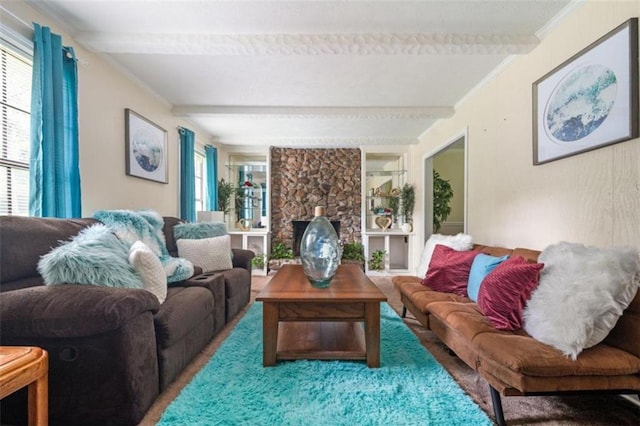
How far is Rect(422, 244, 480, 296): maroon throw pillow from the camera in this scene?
2395 mm

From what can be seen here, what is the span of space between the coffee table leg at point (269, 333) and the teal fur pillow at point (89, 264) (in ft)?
2.54

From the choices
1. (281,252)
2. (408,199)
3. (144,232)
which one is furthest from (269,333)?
(408,199)

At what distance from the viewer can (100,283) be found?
56.9 inches

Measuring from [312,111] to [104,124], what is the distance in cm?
225

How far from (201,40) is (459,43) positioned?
2.05 metres

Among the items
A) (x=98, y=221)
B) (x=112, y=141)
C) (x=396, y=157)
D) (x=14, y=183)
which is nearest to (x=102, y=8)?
(x=112, y=141)

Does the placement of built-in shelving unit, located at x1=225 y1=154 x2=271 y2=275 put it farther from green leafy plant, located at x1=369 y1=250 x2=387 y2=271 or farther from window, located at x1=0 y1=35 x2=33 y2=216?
window, located at x1=0 y1=35 x2=33 y2=216

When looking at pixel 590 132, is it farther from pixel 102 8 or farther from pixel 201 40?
pixel 102 8

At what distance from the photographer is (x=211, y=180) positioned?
4.99 m

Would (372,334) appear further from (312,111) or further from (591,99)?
(312,111)

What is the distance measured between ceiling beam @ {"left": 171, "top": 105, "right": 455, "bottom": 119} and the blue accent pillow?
227 centimetres

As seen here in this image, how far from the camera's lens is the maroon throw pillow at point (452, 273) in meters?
2.39

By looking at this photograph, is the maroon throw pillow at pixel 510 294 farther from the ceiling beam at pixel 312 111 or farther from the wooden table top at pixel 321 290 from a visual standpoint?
the ceiling beam at pixel 312 111

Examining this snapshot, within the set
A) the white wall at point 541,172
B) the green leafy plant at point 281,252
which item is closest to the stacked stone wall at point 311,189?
the green leafy plant at point 281,252
